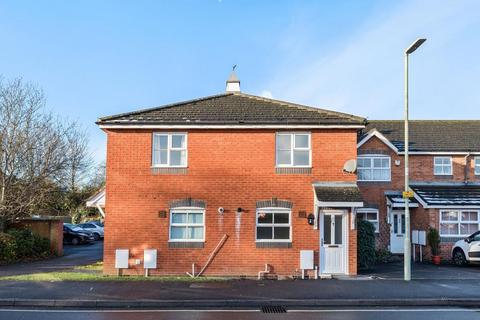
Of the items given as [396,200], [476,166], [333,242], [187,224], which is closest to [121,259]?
[187,224]

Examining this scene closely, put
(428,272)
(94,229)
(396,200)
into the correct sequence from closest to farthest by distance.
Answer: (428,272)
(396,200)
(94,229)

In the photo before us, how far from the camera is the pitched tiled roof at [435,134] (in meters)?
24.6

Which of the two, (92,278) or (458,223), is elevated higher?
(458,223)

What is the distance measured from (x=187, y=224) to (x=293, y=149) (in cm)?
469

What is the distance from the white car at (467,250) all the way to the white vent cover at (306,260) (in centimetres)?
860

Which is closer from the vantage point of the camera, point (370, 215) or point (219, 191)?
point (219, 191)

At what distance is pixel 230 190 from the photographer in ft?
51.2

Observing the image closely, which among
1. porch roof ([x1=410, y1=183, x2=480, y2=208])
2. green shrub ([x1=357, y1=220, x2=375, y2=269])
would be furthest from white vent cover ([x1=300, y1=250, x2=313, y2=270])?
porch roof ([x1=410, y1=183, x2=480, y2=208])

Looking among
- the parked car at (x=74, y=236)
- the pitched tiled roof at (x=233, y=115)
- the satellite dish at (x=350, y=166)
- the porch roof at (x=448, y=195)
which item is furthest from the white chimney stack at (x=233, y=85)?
the parked car at (x=74, y=236)

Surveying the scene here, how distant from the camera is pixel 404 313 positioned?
9.77m

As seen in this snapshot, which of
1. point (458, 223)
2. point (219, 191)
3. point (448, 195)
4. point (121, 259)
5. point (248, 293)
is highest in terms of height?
point (448, 195)

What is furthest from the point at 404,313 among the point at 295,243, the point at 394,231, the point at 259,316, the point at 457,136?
the point at 457,136

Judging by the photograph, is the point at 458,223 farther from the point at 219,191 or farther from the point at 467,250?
the point at 219,191

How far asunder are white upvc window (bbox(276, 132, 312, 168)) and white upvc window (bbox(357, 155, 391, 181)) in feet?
29.8
